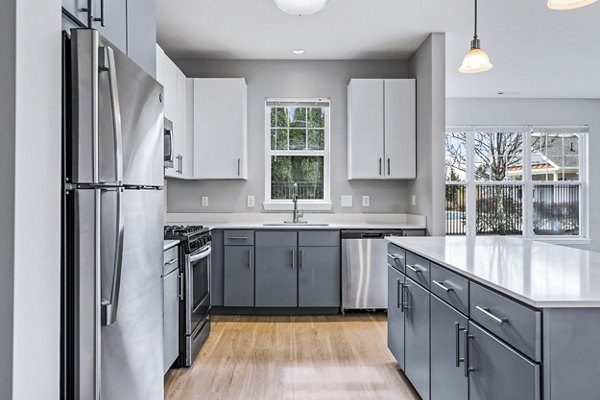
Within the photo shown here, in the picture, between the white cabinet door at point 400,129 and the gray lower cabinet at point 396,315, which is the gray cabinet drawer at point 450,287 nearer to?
the gray lower cabinet at point 396,315

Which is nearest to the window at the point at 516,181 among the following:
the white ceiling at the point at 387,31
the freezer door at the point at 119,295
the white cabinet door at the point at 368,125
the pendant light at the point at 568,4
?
the white ceiling at the point at 387,31

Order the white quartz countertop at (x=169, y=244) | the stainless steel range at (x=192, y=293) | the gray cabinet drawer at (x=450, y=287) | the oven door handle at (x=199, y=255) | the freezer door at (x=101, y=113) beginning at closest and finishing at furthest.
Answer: the freezer door at (x=101, y=113) → the gray cabinet drawer at (x=450, y=287) → the white quartz countertop at (x=169, y=244) → the stainless steel range at (x=192, y=293) → the oven door handle at (x=199, y=255)

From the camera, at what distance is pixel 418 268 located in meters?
2.26

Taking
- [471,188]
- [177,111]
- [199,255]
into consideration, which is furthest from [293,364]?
[471,188]

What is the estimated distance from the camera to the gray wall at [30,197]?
1087 mm

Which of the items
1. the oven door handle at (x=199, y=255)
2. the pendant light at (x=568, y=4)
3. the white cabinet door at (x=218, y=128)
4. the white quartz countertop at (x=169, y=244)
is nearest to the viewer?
the pendant light at (x=568, y=4)

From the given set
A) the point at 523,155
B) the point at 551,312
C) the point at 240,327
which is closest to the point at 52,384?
the point at 551,312

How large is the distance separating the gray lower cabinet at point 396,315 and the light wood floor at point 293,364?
176 millimetres

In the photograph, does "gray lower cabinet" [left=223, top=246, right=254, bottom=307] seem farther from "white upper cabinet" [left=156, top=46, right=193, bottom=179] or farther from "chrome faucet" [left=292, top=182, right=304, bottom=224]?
"white upper cabinet" [left=156, top=46, right=193, bottom=179]

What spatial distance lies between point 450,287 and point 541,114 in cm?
561

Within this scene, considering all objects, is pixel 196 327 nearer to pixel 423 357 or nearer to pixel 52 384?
pixel 423 357

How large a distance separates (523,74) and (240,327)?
4360 millimetres

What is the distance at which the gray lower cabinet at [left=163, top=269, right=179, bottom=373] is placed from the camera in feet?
8.32

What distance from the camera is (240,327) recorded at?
12.5ft
